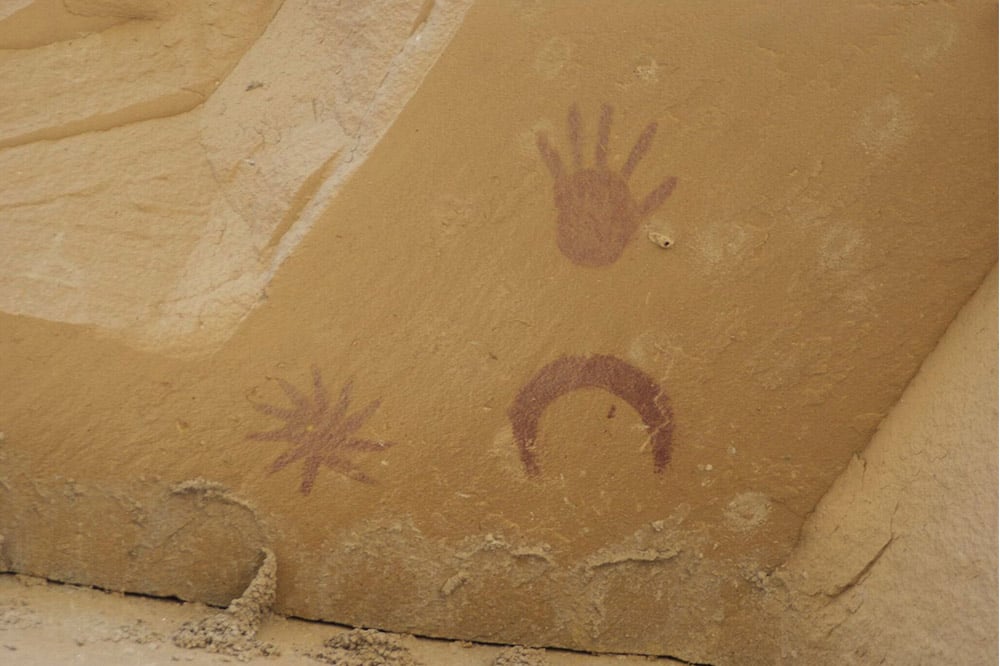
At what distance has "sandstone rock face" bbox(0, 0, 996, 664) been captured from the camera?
1.93 metres

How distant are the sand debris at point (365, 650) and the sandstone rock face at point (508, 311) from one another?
6cm

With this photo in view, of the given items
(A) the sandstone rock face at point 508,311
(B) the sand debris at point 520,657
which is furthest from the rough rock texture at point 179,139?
(B) the sand debris at point 520,657

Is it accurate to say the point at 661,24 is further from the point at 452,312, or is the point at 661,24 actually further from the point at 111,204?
the point at 111,204

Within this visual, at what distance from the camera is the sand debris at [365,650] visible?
200 cm

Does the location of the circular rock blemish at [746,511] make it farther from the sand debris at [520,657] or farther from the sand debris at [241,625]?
the sand debris at [241,625]

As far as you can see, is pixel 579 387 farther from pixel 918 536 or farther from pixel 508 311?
pixel 918 536

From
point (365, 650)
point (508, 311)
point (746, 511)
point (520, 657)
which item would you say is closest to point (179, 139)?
point (508, 311)

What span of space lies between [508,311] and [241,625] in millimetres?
799

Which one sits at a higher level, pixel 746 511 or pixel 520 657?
pixel 746 511

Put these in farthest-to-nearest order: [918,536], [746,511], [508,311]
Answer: [746,511]
[508,311]
[918,536]

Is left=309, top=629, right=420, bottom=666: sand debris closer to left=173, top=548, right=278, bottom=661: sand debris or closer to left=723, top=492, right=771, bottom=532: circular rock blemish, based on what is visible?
left=173, top=548, right=278, bottom=661: sand debris

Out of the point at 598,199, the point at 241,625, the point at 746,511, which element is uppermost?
the point at 598,199

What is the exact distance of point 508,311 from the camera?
79.7 inches

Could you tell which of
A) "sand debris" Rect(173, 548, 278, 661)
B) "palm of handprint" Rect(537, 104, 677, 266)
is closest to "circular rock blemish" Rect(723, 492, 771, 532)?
"palm of handprint" Rect(537, 104, 677, 266)
